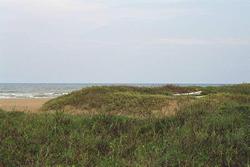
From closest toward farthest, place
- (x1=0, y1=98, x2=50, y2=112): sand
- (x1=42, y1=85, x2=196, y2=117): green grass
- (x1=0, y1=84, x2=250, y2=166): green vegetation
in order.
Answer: (x1=0, y1=84, x2=250, y2=166): green vegetation → (x1=42, y1=85, x2=196, y2=117): green grass → (x1=0, y1=98, x2=50, y2=112): sand

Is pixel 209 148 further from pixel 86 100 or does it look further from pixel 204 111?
pixel 86 100

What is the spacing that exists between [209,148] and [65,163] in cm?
241

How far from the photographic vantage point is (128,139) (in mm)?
8961

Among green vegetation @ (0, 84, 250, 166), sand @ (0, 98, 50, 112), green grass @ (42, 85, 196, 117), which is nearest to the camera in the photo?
green vegetation @ (0, 84, 250, 166)

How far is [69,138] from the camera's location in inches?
348

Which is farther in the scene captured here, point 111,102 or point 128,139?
point 111,102

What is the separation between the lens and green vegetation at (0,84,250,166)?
7.82 m

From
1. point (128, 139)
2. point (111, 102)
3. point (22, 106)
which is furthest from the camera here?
point (22, 106)

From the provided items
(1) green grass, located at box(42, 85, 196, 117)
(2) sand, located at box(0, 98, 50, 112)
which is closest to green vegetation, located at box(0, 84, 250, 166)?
(2) sand, located at box(0, 98, 50, 112)

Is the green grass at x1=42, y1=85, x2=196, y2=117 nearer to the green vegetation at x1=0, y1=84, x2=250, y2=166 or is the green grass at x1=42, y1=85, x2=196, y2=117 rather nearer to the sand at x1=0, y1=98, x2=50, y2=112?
the sand at x1=0, y1=98, x2=50, y2=112

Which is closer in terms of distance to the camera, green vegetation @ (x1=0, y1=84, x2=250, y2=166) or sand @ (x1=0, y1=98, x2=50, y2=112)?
green vegetation @ (x1=0, y1=84, x2=250, y2=166)

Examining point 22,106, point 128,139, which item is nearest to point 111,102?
point 22,106

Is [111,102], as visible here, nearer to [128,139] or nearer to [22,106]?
[22,106]

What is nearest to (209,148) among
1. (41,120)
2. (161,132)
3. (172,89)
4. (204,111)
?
(161,132)
